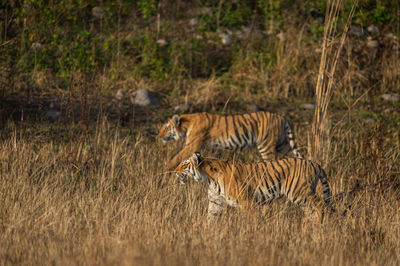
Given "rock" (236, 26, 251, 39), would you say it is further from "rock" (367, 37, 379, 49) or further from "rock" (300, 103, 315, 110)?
"rock" (300, 103, 315, 110)

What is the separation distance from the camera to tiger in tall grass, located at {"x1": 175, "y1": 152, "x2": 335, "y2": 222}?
5.09m

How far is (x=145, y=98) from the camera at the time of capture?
28.4 ft

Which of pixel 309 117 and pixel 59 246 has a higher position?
pixel 59 246

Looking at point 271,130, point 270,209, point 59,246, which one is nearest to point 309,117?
point 271,130

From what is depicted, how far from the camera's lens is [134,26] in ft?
34.5

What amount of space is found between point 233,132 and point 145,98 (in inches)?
77.3

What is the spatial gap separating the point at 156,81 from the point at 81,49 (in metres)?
1.28

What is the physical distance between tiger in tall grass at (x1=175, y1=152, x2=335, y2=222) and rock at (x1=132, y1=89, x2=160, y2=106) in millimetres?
3479

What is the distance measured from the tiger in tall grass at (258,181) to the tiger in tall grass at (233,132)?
5.89 ft

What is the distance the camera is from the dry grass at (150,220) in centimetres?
391

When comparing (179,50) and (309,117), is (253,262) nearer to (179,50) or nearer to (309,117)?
(309,117)

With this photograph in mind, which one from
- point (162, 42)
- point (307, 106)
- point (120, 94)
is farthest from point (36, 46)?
point (307, 106)

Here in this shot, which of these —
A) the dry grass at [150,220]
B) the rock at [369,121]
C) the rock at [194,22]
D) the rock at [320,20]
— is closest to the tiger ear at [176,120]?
the dry grass at [150,220]

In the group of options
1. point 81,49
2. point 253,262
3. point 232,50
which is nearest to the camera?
point 253,262
